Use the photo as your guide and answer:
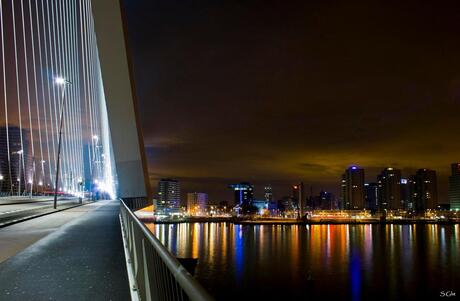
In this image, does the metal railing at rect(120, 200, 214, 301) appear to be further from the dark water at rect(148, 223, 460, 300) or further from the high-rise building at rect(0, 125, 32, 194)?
the high-rise building at rect(0, 125, 32, 194)

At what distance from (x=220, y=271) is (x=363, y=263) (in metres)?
21.5

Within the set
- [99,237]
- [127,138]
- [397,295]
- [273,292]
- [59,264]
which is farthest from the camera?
[397,295]

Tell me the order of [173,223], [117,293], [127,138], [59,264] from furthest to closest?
[173,223] < [127,138] < [59,264] < [117,293]

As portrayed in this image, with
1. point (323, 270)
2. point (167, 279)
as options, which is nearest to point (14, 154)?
point (323, 270)

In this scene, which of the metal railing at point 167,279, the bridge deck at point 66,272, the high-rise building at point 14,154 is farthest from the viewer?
the high-rise building at point 14,154

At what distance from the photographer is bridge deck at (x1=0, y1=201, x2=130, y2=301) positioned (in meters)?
4.50

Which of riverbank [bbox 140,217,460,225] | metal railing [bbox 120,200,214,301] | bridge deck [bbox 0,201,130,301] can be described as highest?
metal railing [bbox 120,200,214,301]

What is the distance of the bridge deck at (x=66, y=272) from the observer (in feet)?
14.8

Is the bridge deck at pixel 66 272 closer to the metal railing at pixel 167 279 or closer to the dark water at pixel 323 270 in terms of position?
the metal railing at pixel 167 279

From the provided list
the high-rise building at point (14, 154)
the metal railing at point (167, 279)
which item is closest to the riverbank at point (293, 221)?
the high-rise building at point (14, 154)

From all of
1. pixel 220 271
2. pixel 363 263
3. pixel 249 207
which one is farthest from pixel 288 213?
pixel 220 271

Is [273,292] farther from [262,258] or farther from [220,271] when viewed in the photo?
[262,258]

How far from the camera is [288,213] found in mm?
183000

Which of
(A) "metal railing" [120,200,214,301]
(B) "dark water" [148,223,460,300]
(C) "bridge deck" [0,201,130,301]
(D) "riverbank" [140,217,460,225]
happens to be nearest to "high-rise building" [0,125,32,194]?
(B) "dark water" [148,223,460,300]
